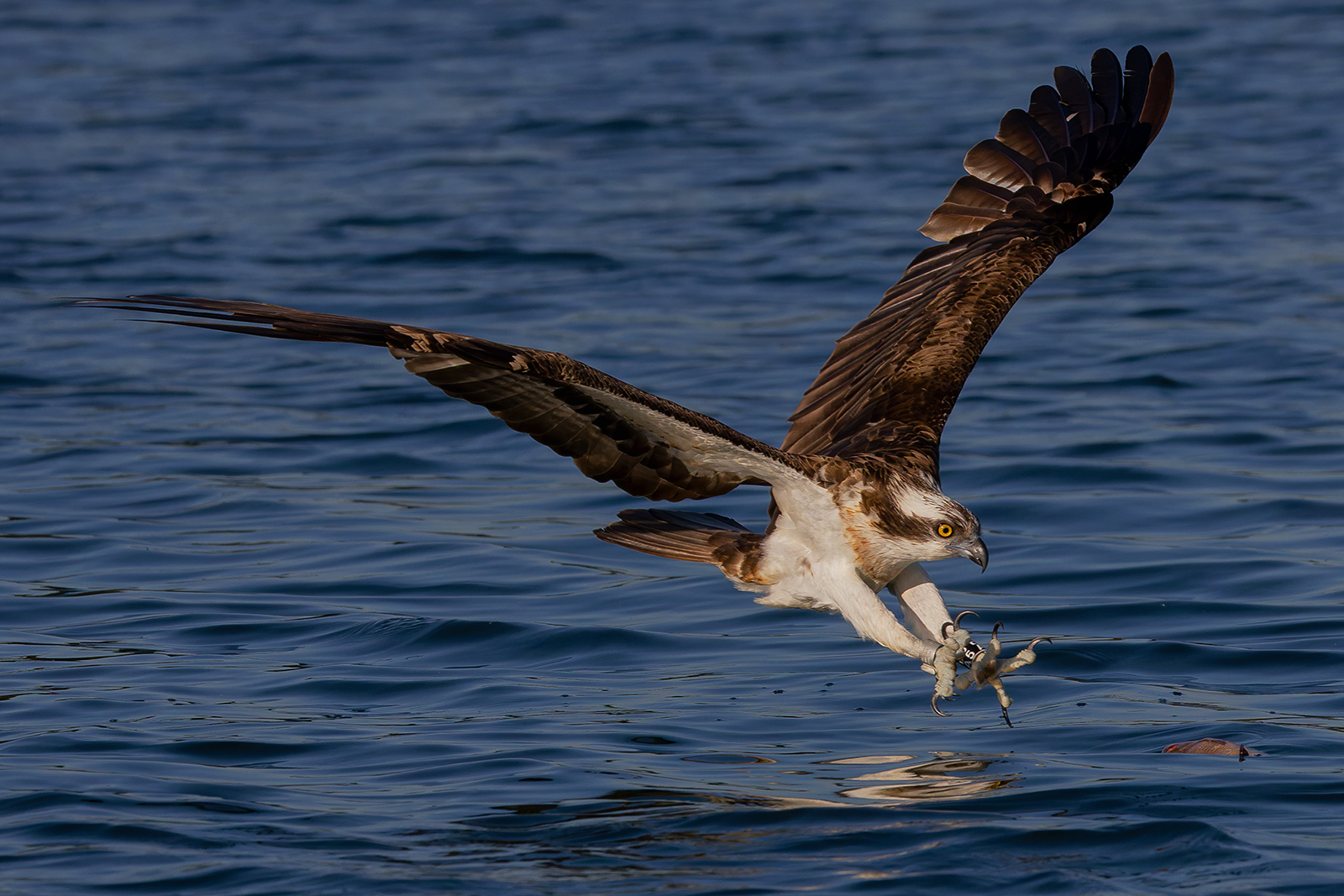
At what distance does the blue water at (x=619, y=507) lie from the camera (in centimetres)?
656

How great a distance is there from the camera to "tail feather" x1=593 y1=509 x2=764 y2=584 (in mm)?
7797

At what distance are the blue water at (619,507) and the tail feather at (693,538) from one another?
64 cm

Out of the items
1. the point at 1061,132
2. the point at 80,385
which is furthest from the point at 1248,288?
the point at 80,385

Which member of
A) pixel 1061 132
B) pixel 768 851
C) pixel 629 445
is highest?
pixel 1061 132

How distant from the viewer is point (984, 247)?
30.8 feet

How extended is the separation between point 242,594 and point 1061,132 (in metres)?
4.82

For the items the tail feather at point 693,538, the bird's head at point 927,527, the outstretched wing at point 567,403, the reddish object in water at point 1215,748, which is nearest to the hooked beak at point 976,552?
the bird's head at point 927,527

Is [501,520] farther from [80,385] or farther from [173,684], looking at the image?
[80,385]

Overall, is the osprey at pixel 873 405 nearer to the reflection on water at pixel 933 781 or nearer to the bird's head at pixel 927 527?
the bird's head at pixel 927 527

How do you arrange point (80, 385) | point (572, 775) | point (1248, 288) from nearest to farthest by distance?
point (572, 775) → point (80, 385) → point (1248, 288)

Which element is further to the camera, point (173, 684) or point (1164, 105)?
point (1164, 105)

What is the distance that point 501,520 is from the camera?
35.9 ft

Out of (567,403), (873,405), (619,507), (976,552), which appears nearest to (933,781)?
(976,552)

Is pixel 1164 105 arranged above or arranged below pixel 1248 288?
above
